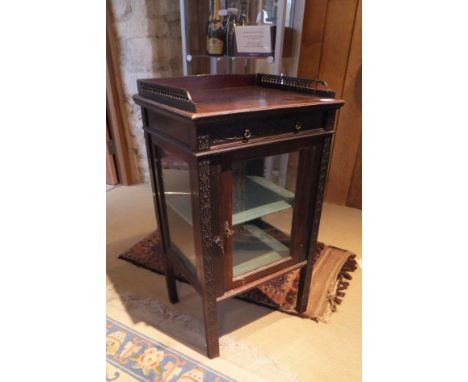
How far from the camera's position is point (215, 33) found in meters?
1.59

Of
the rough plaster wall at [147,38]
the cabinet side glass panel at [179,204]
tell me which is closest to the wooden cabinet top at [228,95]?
the cabinet side glass panel at [179,204]

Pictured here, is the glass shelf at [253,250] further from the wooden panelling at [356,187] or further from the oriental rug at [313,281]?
the wooden panelling at [356,187]

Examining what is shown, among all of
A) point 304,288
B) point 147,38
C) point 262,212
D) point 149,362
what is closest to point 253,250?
point 262,212

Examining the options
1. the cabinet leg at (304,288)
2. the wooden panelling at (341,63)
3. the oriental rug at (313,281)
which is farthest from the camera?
the wooden panelling at (341,63)

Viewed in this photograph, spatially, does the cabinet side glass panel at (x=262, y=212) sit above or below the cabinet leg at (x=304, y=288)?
above

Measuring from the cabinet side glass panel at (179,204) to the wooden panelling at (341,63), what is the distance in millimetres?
1337

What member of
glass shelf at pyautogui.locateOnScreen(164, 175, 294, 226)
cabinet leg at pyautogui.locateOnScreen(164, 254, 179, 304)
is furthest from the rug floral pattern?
glass shelf at pyautogui.locateOnScreen(164, 175, 294, 226)

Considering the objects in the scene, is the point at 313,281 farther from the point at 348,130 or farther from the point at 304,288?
the point at 348,130

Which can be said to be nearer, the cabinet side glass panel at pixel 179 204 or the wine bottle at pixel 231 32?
the cabinet side glass panel at pixel 179 204

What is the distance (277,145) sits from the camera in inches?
34.1

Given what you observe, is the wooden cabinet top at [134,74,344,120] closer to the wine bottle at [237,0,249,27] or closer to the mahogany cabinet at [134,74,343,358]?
the mahogany cabinet at [134,74,343,358]

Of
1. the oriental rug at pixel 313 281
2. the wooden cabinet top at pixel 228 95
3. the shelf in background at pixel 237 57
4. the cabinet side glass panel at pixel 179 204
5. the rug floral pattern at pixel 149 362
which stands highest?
the shelf in background at pixel 237 57

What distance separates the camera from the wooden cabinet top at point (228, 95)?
76cm

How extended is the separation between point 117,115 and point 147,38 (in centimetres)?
59
